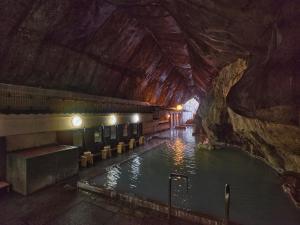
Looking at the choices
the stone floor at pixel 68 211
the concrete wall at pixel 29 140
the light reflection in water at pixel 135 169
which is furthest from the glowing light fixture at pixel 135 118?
the stone floor at pixel 68 211

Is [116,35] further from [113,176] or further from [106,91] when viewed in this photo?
[113,176]

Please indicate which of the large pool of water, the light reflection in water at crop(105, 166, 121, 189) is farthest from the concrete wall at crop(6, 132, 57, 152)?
the light reflection in water at crop(105, 166, 121, 189)

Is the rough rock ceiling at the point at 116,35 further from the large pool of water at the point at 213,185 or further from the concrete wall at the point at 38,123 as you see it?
the large pool of water at the point at 213,185

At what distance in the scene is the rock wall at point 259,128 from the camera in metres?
6.17

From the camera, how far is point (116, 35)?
1184 centimetres

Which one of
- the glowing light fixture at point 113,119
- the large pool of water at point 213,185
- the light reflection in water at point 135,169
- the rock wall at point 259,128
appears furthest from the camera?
the glowing light fixture at point 113,119

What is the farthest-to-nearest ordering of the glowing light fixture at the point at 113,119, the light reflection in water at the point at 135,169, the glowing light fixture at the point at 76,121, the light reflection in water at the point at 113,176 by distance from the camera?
1. the glowing light fixture at the point at 113,119
2. the glowing light fixture at the point at 76,121
3. the light reflection in water at the point at 135,169
4. the light reflection in water at the point at 113,176

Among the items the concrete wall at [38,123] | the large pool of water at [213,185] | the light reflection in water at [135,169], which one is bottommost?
the large pool of water at [213,185]

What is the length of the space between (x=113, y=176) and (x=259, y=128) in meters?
7.24

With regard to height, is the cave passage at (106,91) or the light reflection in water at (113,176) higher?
the cave passage at (106,91)

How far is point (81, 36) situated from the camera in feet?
32.2

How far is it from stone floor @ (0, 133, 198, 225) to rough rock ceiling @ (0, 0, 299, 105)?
17.2ft

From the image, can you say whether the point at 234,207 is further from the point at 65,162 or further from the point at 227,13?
the point at 65,162

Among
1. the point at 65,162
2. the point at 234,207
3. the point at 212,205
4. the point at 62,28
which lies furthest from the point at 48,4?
the point at 234,207
